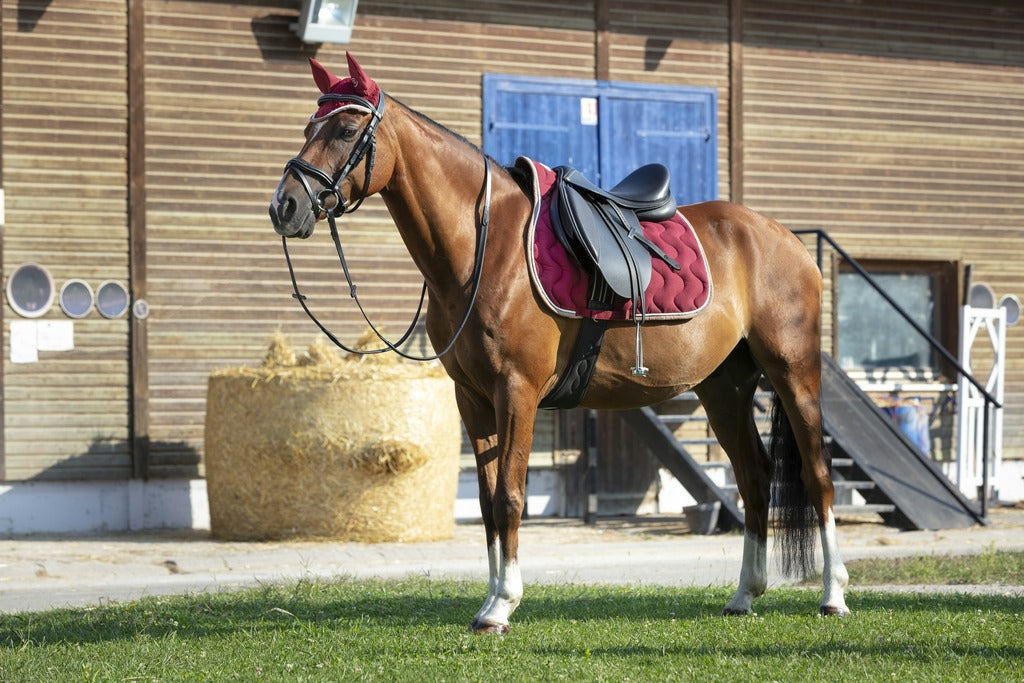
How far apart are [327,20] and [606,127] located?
261 centimetres

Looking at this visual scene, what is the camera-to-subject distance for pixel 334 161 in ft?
14.5

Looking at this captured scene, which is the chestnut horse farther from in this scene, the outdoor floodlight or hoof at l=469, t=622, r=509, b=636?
the outdoor floodlight

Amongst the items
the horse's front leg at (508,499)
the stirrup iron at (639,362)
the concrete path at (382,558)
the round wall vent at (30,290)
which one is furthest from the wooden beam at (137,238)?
the stirrup iron at (639,362)

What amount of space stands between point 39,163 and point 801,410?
21.7 feet

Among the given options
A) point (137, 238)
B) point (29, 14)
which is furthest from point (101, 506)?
point (29, 14)

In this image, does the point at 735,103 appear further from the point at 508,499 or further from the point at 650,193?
the point at 508,499

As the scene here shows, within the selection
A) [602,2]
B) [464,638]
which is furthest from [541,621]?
[602,2]

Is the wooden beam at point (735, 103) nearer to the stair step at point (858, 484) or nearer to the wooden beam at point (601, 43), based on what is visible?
the wooden beam at point (601, 43)

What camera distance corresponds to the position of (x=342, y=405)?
27.9 ft

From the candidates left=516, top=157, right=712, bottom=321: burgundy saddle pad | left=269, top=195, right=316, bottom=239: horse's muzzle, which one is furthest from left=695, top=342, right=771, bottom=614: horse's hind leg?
left=269, top=195, right=316, bottom=239: horse's muzzle

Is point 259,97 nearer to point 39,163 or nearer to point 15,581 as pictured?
point 39,163

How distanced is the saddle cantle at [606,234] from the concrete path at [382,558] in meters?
2.32

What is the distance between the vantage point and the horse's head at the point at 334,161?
14.1 ft

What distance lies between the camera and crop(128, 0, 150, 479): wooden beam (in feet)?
31.1
